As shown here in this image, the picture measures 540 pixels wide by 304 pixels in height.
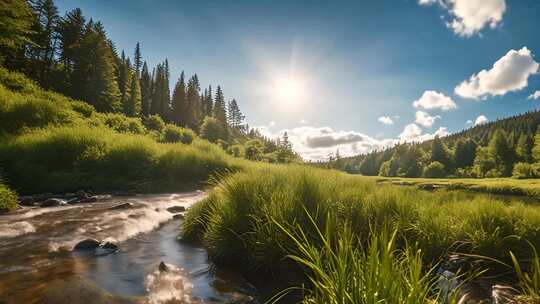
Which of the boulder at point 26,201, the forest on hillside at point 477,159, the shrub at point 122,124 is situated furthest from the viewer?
the forest on hillside at point 477,159

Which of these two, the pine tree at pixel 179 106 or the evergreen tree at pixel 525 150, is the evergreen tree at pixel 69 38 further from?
the evergreen tree at pixel 525 150

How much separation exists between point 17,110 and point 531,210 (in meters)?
23.5

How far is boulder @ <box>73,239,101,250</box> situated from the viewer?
17.2ft

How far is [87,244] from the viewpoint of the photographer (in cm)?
533

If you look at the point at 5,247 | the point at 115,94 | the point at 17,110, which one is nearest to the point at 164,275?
the point at 5,247

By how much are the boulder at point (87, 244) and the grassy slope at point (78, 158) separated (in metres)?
6.99

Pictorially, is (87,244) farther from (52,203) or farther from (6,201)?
(52,203)

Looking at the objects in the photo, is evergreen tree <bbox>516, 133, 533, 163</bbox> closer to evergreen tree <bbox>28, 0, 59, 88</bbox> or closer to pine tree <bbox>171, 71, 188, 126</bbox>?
pine tree <bbox>171, 71, 188, 126</bbox>

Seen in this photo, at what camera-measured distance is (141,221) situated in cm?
747

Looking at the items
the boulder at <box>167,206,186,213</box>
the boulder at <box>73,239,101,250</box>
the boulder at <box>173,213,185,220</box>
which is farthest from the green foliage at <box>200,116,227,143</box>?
the boulder at <box>73,239,101,250</box>

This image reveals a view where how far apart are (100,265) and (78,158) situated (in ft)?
34.4

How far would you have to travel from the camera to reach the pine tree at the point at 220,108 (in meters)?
90.9

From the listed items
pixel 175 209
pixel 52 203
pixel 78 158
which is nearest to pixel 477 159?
pixel 175 209

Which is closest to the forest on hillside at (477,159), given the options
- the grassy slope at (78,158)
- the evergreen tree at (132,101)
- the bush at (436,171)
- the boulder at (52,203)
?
the bush at (436,171)
